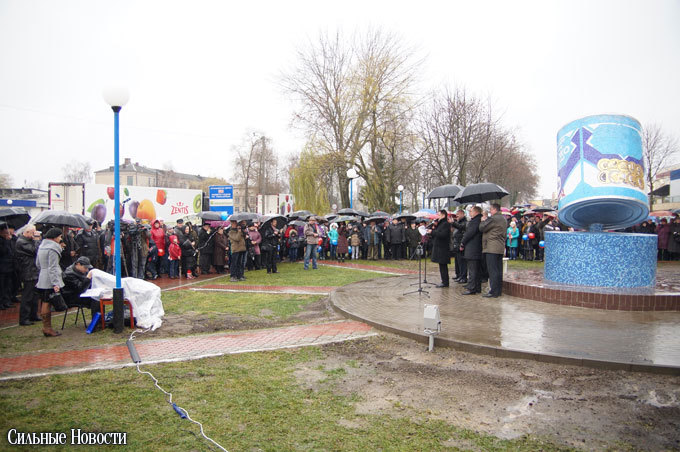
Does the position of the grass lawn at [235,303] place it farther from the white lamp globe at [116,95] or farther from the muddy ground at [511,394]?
the white lamp globe at [116,95]

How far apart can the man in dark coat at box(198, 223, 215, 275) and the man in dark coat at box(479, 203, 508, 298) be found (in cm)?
994

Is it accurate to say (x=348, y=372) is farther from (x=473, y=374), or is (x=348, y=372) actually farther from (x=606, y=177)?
(x=606, y=177)

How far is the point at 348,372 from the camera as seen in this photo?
5.45 metres

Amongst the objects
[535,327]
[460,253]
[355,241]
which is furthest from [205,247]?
[535,327]

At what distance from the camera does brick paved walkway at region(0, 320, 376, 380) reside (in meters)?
5.64

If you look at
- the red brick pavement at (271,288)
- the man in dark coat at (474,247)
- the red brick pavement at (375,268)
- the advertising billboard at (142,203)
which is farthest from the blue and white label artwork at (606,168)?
the advertising billboard at (142,203)

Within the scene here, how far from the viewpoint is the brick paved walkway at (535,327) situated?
5629 mm

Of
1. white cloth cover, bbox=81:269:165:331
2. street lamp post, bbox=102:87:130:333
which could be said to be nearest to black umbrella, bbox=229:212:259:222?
white cloth cover, bbox=81:269:165:331

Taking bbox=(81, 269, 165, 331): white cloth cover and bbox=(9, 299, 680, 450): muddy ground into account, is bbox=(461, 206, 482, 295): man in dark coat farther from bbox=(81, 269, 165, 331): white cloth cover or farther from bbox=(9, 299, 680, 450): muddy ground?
bbox=(81, 269, 165, 331): white cloth cover

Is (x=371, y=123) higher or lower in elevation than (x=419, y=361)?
higher

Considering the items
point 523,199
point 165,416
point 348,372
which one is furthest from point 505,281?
point 523,199

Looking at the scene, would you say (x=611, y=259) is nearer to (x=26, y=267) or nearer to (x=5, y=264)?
(x=26, y=267)

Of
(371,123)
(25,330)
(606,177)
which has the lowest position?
(25,330)

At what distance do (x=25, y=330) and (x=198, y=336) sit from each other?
11.2 ft
